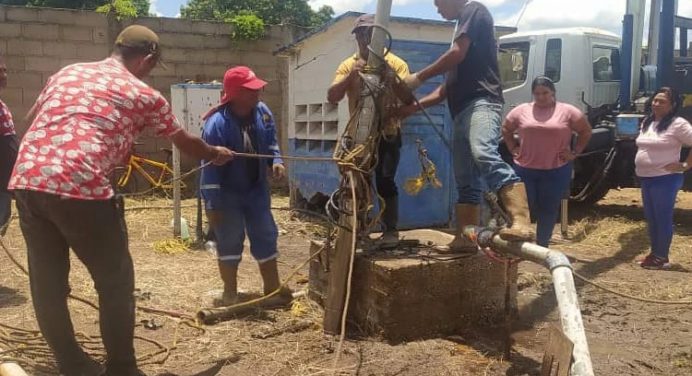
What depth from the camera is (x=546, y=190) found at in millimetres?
5566

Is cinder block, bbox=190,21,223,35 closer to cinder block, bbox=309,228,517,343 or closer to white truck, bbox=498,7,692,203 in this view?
white truck, bbox=498,7,692,203

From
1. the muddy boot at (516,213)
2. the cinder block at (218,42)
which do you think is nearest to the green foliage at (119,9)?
the cinder block at (218,42)

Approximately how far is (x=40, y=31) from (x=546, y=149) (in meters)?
7.77

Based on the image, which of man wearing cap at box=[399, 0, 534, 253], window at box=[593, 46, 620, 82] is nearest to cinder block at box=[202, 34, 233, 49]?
window at box=[593, 46, 620, 82]

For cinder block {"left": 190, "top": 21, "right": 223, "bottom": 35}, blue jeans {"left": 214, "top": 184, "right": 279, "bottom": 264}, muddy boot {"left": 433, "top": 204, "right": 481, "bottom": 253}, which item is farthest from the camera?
cinder block {"left": 190, "top": 21, "right": 223, "bottom": 35}

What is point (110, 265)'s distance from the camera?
10.3 feet

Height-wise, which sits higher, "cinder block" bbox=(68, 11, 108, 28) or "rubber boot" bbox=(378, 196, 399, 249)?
"cinder block" bbox=(68, 11, 108, 28)

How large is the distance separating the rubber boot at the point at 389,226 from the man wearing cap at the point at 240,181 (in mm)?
753

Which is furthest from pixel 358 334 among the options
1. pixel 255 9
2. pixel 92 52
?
pixel 255 9

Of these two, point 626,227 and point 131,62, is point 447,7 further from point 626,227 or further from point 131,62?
point 626,227

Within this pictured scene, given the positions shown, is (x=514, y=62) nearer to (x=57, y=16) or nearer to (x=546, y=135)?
(x=546, y=135)

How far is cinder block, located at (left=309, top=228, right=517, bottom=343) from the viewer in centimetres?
390

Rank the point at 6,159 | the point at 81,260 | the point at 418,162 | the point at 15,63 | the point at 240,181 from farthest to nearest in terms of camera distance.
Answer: the point at 15,63, the point at 418,162, the point at 6,159, the point at 240,181, the point at 81,260

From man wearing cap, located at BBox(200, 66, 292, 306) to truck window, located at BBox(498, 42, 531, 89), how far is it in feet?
16.4
